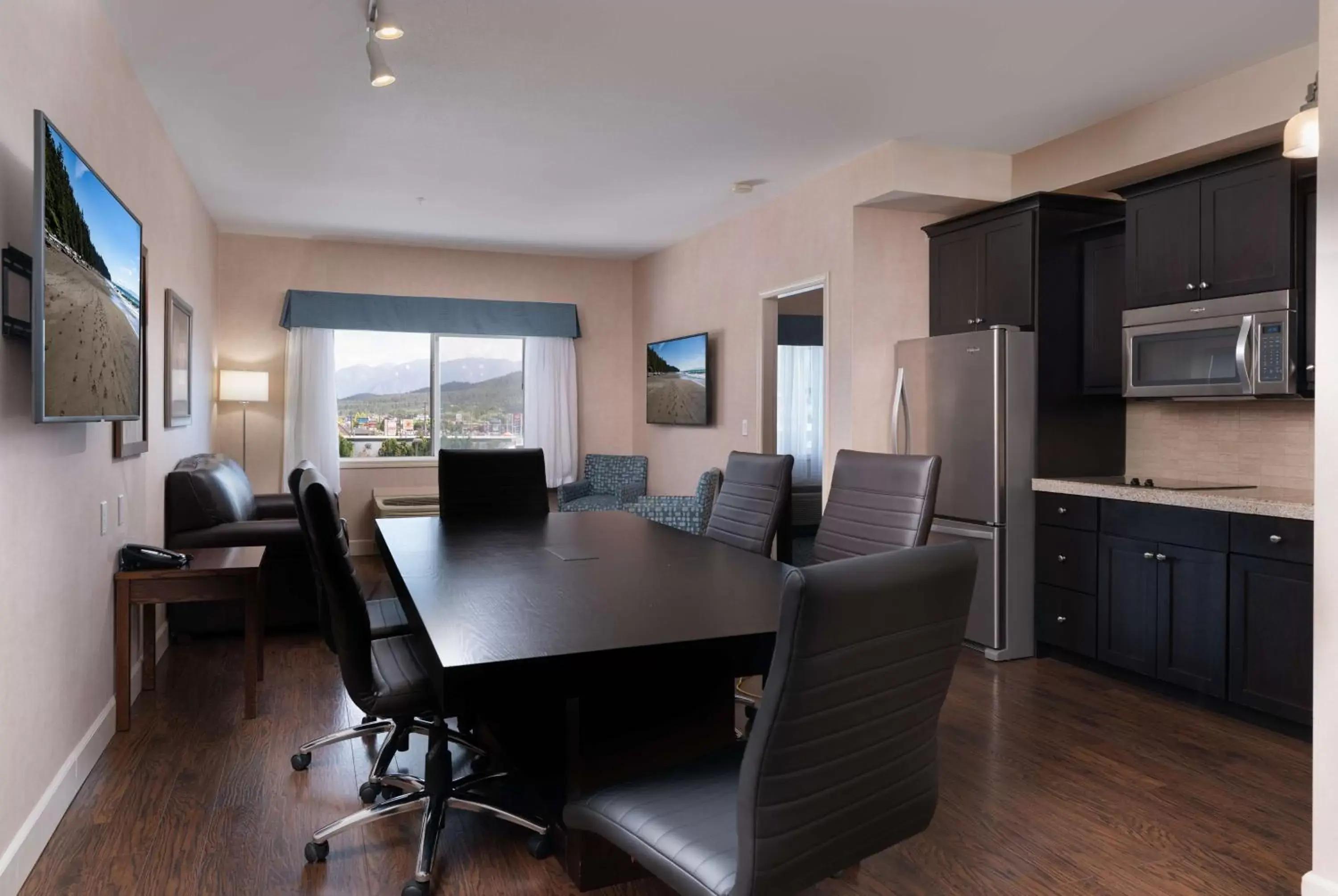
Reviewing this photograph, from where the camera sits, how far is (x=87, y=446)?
2.82 m

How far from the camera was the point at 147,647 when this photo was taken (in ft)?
12.2

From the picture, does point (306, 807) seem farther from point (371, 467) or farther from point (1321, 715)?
point (371, 467)

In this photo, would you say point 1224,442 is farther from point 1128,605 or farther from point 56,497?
point 56,497

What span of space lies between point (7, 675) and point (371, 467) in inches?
212

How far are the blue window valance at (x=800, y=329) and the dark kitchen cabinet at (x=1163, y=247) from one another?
14.8ft

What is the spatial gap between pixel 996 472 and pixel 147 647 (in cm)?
392

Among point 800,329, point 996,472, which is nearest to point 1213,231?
point 996,472

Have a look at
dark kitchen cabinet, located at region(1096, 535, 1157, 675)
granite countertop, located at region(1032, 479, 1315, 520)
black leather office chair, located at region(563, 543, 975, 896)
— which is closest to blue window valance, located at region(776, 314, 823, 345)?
granite countertop, located at region(1032, 479, 1315, 520)

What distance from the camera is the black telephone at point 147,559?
3.30 metres

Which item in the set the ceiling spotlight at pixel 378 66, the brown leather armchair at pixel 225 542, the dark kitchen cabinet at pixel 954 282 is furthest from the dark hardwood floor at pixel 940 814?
the ceiling spotlight at pixel 378 66

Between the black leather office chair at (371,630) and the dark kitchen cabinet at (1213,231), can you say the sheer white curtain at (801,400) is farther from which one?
the black leather office chair at (371,630)

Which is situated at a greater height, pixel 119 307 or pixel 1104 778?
pixel 119 307

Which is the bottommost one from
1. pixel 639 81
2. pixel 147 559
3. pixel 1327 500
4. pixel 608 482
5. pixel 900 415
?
pixel 147 559

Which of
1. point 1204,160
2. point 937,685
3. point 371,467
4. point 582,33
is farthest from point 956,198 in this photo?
point 371,467
